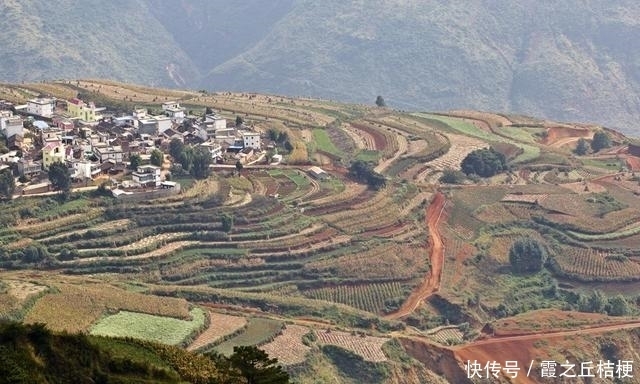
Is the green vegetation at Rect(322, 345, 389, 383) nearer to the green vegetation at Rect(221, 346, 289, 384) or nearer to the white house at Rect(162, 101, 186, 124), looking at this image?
the green vegetation at Rect(221, 346, 289, 384)

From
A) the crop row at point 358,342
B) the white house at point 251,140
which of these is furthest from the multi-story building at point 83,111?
the crop row at point 358,342

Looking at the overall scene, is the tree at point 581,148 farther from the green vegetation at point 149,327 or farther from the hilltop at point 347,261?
the green vegetation at point 149,327

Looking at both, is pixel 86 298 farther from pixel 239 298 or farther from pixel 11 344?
pixel 11 344

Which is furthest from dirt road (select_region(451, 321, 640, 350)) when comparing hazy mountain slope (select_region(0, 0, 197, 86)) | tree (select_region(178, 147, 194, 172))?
hazy mountain slope (select_region(0, 0, 197, 86))

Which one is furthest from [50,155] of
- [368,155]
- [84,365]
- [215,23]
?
[215,23]

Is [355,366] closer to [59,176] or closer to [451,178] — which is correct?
[59,176]

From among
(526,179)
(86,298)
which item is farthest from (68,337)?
(526,179)
